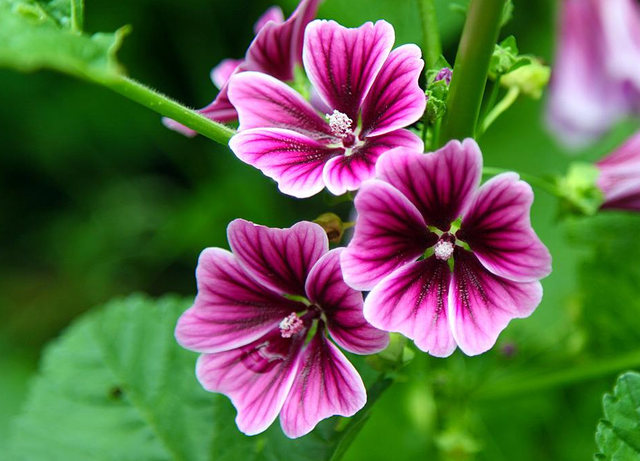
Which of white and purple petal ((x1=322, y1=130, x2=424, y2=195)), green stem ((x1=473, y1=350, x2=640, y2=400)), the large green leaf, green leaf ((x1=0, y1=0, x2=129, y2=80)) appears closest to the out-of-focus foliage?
green stem ((x1=473, y1=350, x2=640, y2=400))

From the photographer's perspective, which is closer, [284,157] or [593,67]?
[284,157]

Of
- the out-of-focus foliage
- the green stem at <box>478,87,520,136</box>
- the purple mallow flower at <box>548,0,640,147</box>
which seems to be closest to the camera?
the green stem at <box>478,87,520,136</box>

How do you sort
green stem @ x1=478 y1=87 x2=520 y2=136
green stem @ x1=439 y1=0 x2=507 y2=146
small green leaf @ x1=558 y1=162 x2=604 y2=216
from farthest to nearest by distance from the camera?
small green leaf @ x1=558 y1=162 x2=604 y2=216 → green stem @ x1=478 y1=87 x2=520 y2=136 → green stem @ x1=439 y1=0 x2=507 y2=146

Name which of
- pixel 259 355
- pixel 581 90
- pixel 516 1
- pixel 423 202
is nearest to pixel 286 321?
pixel 259 355

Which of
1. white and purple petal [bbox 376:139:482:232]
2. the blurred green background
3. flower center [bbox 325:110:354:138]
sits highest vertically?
the blurred green background

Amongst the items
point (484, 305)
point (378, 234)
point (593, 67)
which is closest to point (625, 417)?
point (484, 305)

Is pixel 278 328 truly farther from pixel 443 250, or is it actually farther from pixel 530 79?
pixel 530 79

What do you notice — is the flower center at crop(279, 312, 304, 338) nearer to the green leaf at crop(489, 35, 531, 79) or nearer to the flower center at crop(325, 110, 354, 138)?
the flower center at crop(325, 110, 354, 138)
